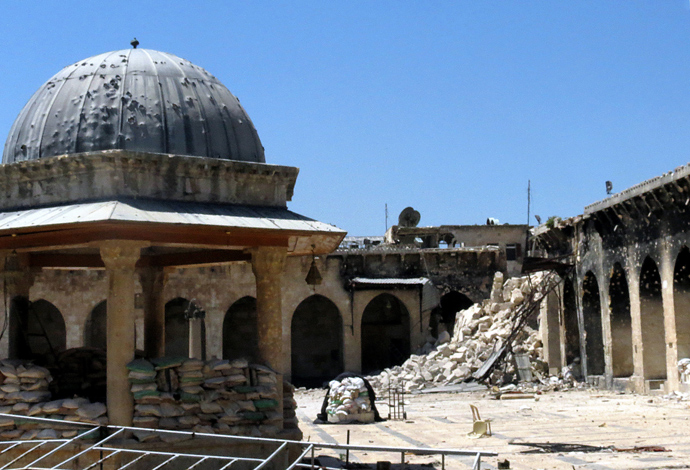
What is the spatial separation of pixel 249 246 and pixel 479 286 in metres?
24.6

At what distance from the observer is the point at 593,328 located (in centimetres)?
2739

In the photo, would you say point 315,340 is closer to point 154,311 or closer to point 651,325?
point 651,325

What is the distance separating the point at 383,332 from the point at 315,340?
3088mm

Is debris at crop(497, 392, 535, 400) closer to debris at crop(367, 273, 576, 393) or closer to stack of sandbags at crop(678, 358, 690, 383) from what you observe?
debris at crop(367, 273, 576, 393)

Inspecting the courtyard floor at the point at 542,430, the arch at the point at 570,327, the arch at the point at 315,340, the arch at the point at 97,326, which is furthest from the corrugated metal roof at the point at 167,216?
the arch at the point at 315,340

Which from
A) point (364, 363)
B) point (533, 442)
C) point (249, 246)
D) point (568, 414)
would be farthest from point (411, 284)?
point (249, 246)

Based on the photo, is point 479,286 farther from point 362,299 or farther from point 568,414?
point 568,414

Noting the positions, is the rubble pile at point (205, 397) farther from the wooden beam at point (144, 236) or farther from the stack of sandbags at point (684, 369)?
the stack of sandbags at point (684, 369)

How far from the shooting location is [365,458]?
12625 mm

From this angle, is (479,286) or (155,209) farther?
(479,286)

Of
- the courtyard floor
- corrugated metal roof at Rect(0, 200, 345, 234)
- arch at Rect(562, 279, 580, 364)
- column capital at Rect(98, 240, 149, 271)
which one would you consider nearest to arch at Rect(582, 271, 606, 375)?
arch at Rect(562, 279, 580, 364)

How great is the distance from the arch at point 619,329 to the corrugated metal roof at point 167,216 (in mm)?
16878

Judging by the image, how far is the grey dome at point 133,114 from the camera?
10.4 meters

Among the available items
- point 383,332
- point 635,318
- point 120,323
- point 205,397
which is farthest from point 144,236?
point 383,332
